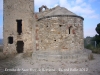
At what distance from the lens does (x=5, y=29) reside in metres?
13.2

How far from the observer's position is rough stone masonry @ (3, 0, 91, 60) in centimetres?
1043

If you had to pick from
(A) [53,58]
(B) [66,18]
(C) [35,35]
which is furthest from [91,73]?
(C) [35,35]

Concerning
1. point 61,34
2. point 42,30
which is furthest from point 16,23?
point 61,34

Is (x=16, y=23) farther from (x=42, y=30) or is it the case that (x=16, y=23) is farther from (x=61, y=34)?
(x=61, y=34)

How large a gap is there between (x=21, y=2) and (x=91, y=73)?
9818 mm

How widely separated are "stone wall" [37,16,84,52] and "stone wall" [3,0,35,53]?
2.48 m

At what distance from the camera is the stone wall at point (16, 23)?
42.8ft

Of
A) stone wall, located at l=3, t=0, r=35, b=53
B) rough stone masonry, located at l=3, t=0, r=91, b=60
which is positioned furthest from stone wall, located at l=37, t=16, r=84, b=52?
stone wall, located at l=3, t=0, r=35, b=53

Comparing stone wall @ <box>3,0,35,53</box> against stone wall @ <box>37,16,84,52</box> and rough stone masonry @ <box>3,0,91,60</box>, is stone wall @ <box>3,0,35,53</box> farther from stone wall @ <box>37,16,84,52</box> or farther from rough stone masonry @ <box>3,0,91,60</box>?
stone wall @ <box>37,16,84,52</box>

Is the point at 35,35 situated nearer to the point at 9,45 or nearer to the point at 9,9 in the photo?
the point at 9,45

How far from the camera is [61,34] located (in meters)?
10.4

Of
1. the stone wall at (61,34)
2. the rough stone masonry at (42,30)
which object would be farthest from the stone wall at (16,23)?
the stone wall at (61,34)

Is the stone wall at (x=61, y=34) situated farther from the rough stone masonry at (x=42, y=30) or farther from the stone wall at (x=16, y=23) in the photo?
the stone wall at (x=16, y=23)

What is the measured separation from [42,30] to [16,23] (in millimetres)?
3416
